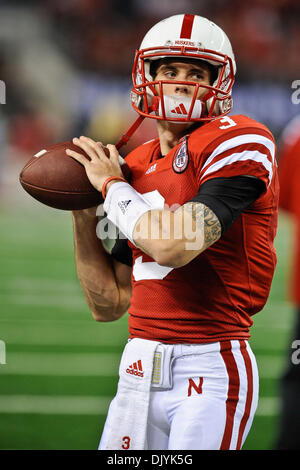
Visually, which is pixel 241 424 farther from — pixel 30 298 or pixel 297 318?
pixel 30 298

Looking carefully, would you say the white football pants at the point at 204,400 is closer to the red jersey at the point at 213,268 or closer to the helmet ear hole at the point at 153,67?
the red jersey at the point at 213,268

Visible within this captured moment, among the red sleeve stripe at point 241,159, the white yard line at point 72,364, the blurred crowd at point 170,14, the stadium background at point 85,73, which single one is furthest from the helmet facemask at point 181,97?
the blurred crowd at point 170,14

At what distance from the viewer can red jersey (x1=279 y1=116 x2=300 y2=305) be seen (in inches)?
124

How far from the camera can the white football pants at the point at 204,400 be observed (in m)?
1.80

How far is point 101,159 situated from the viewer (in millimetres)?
1948

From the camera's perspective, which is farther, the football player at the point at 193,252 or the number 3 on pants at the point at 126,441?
the number 3 on pants at the point at 126,441

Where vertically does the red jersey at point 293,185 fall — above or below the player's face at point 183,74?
below

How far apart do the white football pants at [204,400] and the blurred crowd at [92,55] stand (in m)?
15.7

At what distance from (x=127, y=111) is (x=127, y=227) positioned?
16671 mm

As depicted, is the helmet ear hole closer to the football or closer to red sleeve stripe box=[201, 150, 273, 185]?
the football

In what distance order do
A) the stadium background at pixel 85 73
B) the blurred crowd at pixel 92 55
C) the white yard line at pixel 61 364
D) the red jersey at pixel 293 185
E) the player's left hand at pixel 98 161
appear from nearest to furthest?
the player's left hand at pixel 98 161
the red jersey at pixel 293 185
the white yard line at pixel 61 364
the stadium background at pixel 85 73
the blurred crowd at pixel 92 55

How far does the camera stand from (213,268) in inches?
74.0

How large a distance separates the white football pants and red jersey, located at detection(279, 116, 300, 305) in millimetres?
1296

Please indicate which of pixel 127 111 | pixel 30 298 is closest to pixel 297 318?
pixel 30 298
